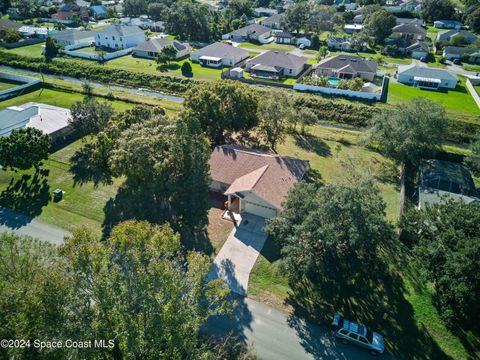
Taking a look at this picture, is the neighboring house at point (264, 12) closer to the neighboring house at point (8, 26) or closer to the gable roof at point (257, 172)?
the neighboring house at point (8, 26)

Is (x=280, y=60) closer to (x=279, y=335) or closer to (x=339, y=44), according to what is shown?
(x=339, y=44)

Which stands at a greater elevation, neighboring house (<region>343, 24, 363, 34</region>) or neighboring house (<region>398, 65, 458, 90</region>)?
neighboring house (<region>343, 24, 363, 34</region>)

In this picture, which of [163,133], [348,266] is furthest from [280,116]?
[348,266]

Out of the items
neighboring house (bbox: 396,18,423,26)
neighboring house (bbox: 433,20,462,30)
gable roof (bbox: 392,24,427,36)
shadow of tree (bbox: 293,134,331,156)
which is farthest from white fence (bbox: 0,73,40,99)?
neighboring house (bbox: 433,20,462,30)

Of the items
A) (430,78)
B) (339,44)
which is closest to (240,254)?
(430,78)

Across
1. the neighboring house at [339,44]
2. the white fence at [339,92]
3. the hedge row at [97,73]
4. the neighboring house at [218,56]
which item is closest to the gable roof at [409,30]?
the neighboring house at [339,44]

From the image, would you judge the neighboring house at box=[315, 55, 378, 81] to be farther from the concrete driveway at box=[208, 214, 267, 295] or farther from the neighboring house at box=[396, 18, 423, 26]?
the concrete driveway at box=[208, 214, 267, 295]

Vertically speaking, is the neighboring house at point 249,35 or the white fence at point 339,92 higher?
the neighboring house at point 249,35
